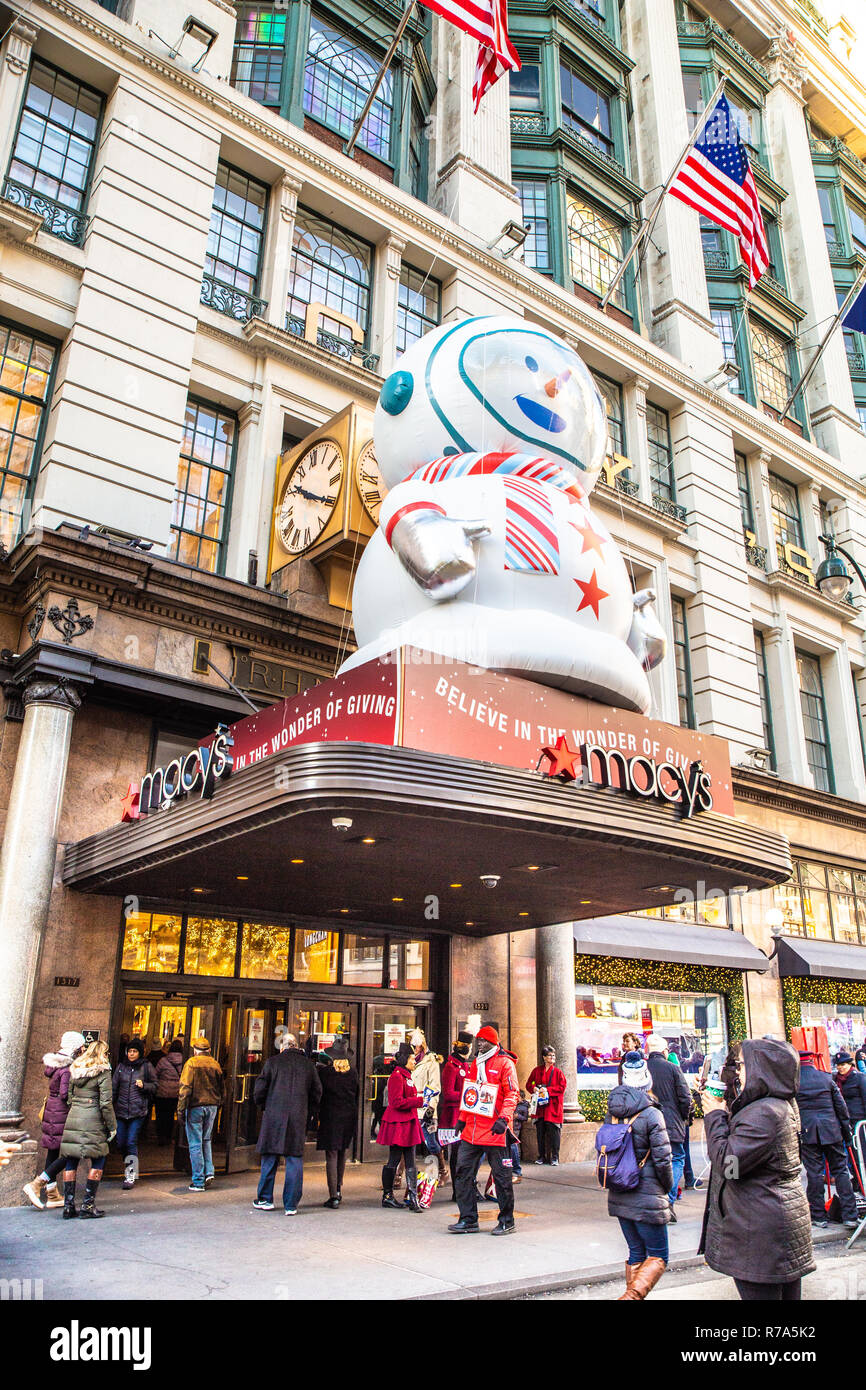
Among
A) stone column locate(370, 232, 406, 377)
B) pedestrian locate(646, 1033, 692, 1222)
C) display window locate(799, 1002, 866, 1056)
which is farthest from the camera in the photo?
display window locate(799, 1002, 866, 1056)

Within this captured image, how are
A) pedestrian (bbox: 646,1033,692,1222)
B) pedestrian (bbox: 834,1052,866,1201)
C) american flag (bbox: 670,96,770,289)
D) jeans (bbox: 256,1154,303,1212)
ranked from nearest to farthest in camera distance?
jeans (bbox: 256,1154,303,1212) → pedestrian (bbox: 834,1052,866,1201) → pedestrian (bbox: 646,1033,692,1222) → american flag (bbox: 670,96,770,289)

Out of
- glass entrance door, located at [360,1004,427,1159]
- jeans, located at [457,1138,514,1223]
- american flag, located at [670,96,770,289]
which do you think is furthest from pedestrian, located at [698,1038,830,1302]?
american flag, located at [670,96,770,289]

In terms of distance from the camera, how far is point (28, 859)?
10828 millimetres

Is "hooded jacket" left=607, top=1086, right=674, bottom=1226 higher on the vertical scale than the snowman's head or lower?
lower

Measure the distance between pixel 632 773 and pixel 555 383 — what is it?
14.1 ft

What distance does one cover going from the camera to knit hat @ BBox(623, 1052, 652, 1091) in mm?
6063

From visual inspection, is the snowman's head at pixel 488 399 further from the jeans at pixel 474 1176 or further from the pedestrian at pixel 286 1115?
the jeans at pixel 474 1176

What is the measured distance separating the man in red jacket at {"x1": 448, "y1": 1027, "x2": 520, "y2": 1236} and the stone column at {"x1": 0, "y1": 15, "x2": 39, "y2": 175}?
13139 mm

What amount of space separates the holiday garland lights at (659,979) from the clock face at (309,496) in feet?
26.6

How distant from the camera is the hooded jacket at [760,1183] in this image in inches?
174

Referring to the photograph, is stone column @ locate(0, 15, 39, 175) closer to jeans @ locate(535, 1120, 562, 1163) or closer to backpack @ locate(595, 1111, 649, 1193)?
backpack @ locate(595, 1111, 649, 1193)

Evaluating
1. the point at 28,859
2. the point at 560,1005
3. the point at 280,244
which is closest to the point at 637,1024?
the point at 560,1005

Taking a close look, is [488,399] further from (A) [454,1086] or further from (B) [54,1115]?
(B) [54,1115]
